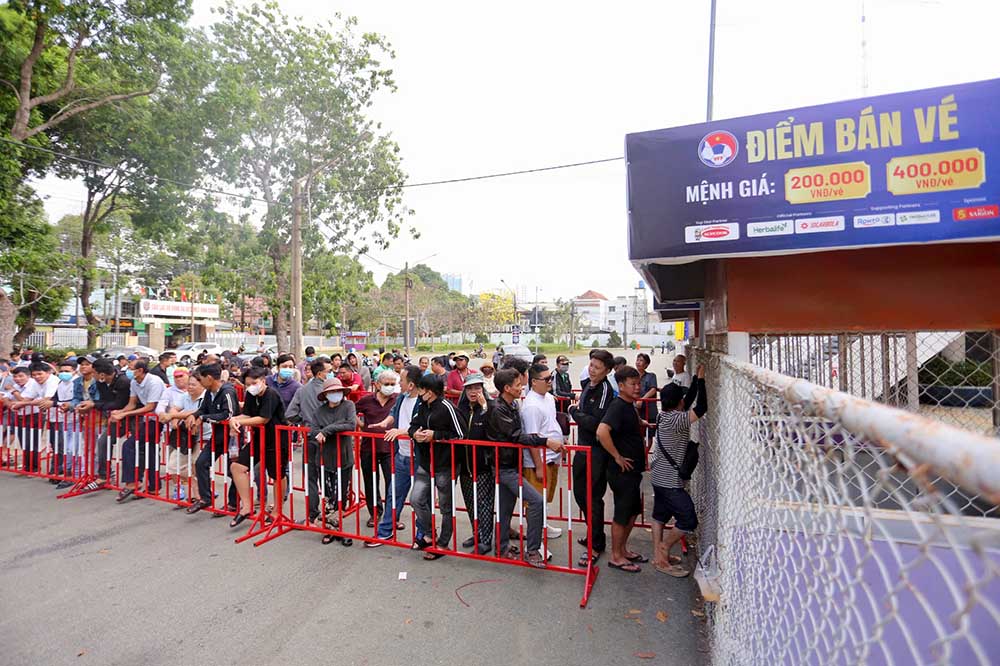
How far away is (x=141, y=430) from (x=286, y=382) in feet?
6.44

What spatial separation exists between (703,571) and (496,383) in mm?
2314

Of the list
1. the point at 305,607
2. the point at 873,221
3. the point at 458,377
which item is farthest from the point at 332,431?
the point at 873,221

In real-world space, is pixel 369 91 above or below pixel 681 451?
above

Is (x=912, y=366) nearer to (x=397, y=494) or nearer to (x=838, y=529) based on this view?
(x=838, y=529)

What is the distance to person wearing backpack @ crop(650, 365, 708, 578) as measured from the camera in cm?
466

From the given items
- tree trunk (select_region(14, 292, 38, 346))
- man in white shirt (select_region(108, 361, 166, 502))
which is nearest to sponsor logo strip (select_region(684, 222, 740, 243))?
man in white shirt (select_region(108, 361, 166, 502))

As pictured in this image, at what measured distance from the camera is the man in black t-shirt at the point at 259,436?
5.91 m

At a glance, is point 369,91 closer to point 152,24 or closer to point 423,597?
point 152,24

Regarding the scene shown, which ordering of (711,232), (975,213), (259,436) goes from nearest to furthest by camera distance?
(975,213)
(711,232)
(259,436)

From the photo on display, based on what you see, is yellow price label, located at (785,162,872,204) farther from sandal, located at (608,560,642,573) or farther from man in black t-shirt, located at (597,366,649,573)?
sandal, located at (608,560,642,573)

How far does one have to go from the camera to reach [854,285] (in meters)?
4.00

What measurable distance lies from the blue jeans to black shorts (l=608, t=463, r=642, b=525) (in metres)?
2.21

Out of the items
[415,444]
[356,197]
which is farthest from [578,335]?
[415,444]

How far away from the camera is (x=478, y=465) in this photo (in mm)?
5270
